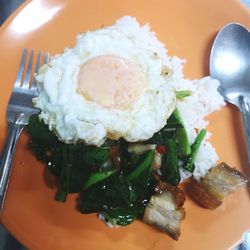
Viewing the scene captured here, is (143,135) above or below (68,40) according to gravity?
below

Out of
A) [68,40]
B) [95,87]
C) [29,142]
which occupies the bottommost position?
[29,142]

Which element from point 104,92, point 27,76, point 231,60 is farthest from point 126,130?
point 231,60

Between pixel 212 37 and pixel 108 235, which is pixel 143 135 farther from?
pixel 212 37

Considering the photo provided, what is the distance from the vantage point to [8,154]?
161cm

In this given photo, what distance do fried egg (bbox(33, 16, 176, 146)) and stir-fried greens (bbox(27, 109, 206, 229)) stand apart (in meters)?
A: 0.23

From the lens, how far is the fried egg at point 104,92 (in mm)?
1464

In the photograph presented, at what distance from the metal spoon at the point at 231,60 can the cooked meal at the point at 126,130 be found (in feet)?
0.24

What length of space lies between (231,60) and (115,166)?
898 mm

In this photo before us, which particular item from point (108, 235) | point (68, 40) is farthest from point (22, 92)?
point (108, 235)

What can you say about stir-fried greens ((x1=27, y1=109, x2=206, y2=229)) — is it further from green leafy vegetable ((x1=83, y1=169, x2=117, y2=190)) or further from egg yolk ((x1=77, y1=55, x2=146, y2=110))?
egg yolk ((x1=77, y1=55, x2=146, y2=110))

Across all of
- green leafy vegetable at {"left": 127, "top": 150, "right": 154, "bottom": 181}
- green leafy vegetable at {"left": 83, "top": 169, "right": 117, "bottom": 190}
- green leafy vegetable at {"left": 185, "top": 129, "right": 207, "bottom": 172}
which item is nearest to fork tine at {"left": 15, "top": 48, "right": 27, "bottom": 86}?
green leafy vegetable at {"left": 83, "top": 169, "right": 117, "bottom": 190}

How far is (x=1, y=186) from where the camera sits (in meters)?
1.54

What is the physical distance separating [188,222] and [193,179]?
0.77 ft

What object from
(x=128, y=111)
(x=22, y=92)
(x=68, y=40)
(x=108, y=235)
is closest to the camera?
(x=128, y=111)
